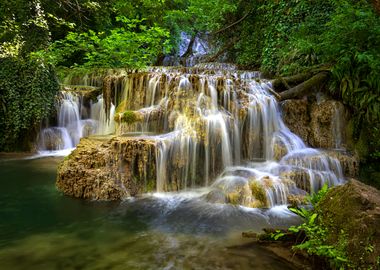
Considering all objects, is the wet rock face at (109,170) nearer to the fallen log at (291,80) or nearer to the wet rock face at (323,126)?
the wet rock face at (323,126)

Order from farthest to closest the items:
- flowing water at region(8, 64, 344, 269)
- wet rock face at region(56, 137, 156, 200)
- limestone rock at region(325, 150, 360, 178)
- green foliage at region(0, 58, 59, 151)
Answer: green foliage at region(0, 58, 59, 151)
limestone rock at region(325, 150, 360, 178)
wet rock face at region(56, 137, 156, 200)
flowing water at region(8, 64, 344, 269)

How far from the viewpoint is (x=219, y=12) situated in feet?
50.1

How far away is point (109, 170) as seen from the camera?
6461mm

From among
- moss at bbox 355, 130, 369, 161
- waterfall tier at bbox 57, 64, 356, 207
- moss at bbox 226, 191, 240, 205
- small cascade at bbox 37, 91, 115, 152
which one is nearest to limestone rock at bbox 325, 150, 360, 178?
waterfall tier at bbox 57, 64, 356, 207

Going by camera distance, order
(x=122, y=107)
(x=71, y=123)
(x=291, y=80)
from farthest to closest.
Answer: (x=71, y=123)
(x=291, y=80)
(x=122, y=107)

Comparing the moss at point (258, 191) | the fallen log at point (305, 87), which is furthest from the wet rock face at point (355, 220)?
the fallen log at point (305, 87)

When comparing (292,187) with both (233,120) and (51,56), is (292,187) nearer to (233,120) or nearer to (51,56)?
(233,120)

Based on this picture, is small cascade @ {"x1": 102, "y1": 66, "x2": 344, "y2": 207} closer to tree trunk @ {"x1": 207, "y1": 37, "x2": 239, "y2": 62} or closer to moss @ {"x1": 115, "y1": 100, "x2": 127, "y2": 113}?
moss @ {"x1": 115, "y1": 100, "x2": 127, "y2": 113}

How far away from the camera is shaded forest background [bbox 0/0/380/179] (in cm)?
→ 850

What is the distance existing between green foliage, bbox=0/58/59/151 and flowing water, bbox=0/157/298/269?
5.13m

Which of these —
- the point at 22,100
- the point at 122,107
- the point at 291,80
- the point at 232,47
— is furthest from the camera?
the point at 232,47

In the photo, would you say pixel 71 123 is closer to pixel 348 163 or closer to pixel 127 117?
pixel 127 117

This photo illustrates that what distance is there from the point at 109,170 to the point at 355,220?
178 inches

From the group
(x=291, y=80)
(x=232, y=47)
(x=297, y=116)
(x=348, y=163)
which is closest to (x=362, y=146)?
(x=348, y=163)
